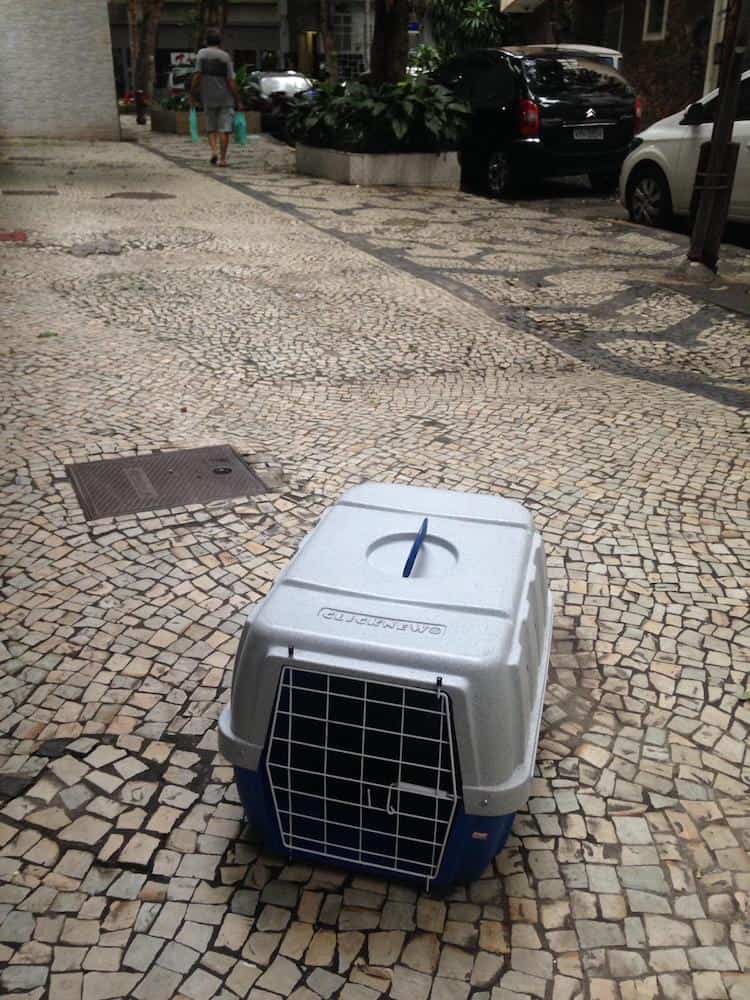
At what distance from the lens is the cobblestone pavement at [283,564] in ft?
6.00

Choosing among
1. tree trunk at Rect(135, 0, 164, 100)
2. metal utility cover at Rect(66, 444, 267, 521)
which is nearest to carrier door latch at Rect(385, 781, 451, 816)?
metal utility cover at Rect(66, 444, 267, 521)

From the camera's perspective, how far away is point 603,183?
510 inches

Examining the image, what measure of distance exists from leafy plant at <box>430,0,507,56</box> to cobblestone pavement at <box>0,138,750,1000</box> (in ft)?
89.3

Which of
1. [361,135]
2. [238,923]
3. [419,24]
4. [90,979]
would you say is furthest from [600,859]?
[419,24]

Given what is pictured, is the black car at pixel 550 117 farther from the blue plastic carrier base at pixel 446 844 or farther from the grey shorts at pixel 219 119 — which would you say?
the blue plastic carrier base at pixel 446 844

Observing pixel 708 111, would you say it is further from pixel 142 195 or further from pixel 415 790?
pixel 415 790

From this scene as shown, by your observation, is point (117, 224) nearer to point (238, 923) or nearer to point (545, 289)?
point (545, 289)

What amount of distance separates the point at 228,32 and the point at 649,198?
37369 mm

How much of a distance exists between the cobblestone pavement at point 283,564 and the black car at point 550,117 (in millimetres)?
5132

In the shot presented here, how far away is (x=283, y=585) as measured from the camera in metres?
1.96

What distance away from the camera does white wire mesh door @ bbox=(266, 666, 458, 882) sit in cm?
174

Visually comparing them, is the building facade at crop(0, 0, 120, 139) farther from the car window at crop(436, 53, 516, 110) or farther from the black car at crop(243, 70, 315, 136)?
the car window at crop(436, 53, 516, 110)

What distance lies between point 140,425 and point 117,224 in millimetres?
6087

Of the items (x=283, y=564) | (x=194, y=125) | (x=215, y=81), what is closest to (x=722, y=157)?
(x=283, y=564)
